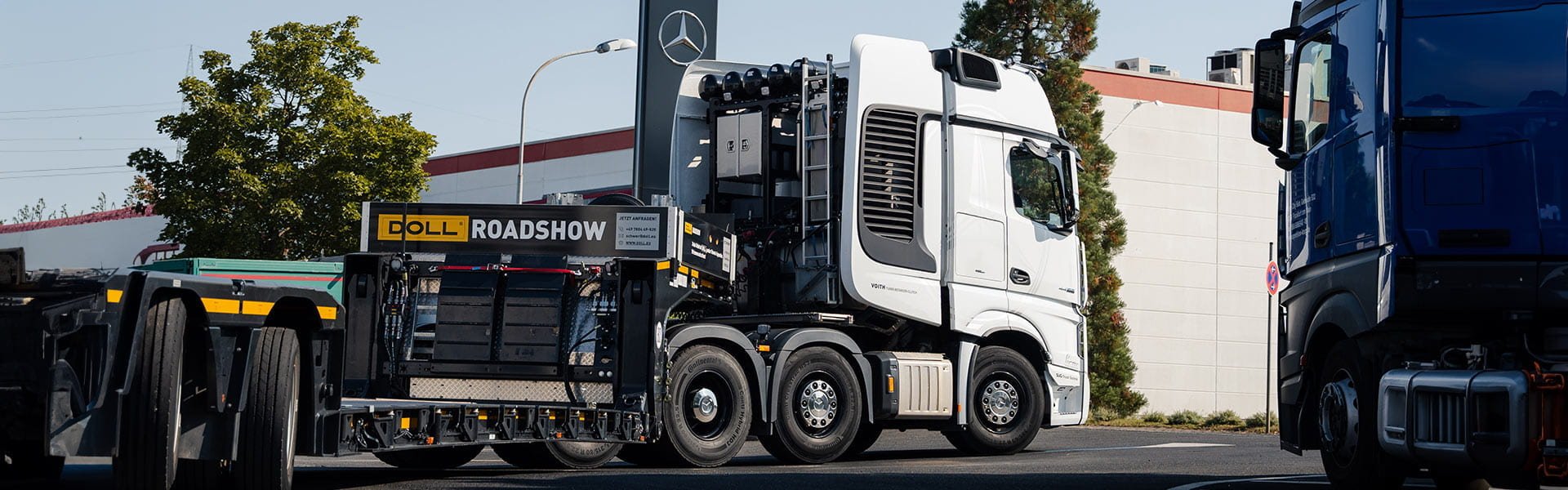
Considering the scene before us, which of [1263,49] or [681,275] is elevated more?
[1263,49]

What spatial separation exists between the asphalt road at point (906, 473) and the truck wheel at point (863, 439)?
9.3 inches

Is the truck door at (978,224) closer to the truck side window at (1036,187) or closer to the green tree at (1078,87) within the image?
the truck side window at (1036,187)

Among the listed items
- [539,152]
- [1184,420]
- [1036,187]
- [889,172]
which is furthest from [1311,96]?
[539,152]

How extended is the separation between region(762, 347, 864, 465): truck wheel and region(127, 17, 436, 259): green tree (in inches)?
735

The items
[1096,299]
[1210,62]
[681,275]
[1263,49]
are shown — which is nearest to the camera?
[1263,49]

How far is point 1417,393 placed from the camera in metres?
8.59

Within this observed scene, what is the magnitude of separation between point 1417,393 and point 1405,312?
40cm

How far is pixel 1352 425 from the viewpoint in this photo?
9.43 meters

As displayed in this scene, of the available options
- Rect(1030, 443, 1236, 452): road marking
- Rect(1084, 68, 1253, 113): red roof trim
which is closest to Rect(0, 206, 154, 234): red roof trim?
Rect(1084, 68, 1253, 113): red roof trim

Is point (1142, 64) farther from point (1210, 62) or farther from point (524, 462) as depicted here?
point (524, 462)

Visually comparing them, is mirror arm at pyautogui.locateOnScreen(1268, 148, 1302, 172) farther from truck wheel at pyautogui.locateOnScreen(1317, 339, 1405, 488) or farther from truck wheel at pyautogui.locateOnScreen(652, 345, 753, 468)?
truck wheel at pyautogui.locateOnScreen(652, 345, 753, 468)

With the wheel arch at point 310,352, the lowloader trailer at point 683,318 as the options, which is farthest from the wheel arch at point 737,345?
the wheel arch at point 310,352

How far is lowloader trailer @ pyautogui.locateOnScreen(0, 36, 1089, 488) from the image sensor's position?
7789 millimetres

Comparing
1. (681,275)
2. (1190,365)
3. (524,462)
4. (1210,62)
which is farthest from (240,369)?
(1210,62)
